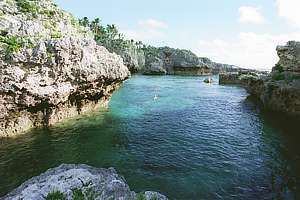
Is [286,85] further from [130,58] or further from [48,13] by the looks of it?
[130,58]

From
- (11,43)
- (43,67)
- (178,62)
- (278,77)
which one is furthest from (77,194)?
(178,62)

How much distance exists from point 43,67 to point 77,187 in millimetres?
21804

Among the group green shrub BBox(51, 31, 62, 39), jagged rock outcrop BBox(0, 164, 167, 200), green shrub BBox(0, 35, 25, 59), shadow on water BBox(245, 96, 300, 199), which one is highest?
green shrub BBox(51, 31, 62, 39)

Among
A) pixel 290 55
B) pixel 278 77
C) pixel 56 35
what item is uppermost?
pixel 56 35

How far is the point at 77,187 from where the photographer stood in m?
12.3

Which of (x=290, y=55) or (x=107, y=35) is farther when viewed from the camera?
(x=107, y=35)

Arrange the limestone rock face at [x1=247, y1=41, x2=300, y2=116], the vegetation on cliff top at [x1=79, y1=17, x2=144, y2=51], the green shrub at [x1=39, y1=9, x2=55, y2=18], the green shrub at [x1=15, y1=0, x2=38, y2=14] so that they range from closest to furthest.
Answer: the green shrub at [x1=15, y1=0, x2=38, y2=14] → the green shrub at [x1=39, y1=9, x2=55, y2=18] → the limestone rock face at [x1=247, y1=41, x2=300, y2=116] → the vegetation on cliff top at [x1=79, y1=17, x2=144, y2=51]

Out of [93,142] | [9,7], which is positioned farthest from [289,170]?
[9,7]

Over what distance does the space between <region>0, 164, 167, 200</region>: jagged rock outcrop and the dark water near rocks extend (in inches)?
281

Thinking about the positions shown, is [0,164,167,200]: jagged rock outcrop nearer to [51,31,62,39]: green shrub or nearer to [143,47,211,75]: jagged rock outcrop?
[51,31,62,39]: green shrub

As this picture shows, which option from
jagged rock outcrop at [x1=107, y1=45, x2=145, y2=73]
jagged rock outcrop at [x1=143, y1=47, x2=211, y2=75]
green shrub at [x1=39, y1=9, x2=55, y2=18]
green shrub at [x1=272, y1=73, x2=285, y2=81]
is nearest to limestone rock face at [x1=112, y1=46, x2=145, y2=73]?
jagged rock outcrop at [x1=107, y1=45, x2=145, y2=73]

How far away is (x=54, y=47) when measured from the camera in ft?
101

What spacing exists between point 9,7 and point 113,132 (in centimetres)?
2090

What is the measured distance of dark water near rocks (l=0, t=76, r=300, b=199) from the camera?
815 inches
